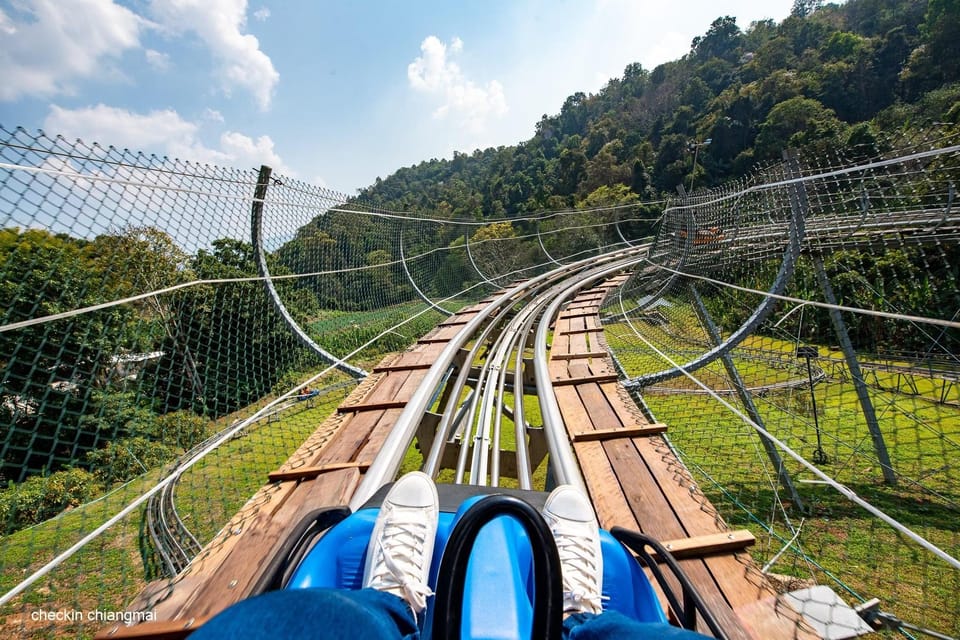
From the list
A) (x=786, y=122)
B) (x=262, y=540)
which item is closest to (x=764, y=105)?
(x=786, y=122)

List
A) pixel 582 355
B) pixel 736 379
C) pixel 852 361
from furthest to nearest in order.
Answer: pixel 736 379, pixel 852 361, pixel 582 355

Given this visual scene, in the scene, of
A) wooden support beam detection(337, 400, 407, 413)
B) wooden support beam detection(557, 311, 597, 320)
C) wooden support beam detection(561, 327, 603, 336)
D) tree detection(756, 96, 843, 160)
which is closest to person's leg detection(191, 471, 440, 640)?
wooden support beam detection(337, 400, 407, 413)

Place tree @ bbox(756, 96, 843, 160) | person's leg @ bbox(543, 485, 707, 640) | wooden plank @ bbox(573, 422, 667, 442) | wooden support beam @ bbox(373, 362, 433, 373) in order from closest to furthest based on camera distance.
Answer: person's leg @ bbox(543, 485, 707, 640)
wooden plank @ bbox(573, 422, 667, 442)
wooden support beam @ bbox(373, 362, 433, 373)
tree @ bbox(756, 96, 843, 160)

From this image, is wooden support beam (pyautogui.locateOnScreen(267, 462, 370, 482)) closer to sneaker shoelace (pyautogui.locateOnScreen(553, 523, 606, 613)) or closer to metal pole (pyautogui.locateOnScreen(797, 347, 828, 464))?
sneaker shoelace (pyautogui.locateOnScreen(553, 523, 606, 613))

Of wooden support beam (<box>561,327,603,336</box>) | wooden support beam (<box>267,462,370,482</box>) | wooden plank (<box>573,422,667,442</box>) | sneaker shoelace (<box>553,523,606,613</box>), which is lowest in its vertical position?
wooden support beam (<box>267,462,370,482</box>)

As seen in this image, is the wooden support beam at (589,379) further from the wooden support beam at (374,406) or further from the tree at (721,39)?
the tree at (721,39)

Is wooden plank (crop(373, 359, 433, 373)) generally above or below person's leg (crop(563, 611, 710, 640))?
below

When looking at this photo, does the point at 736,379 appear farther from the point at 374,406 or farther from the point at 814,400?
the point at 374,406
